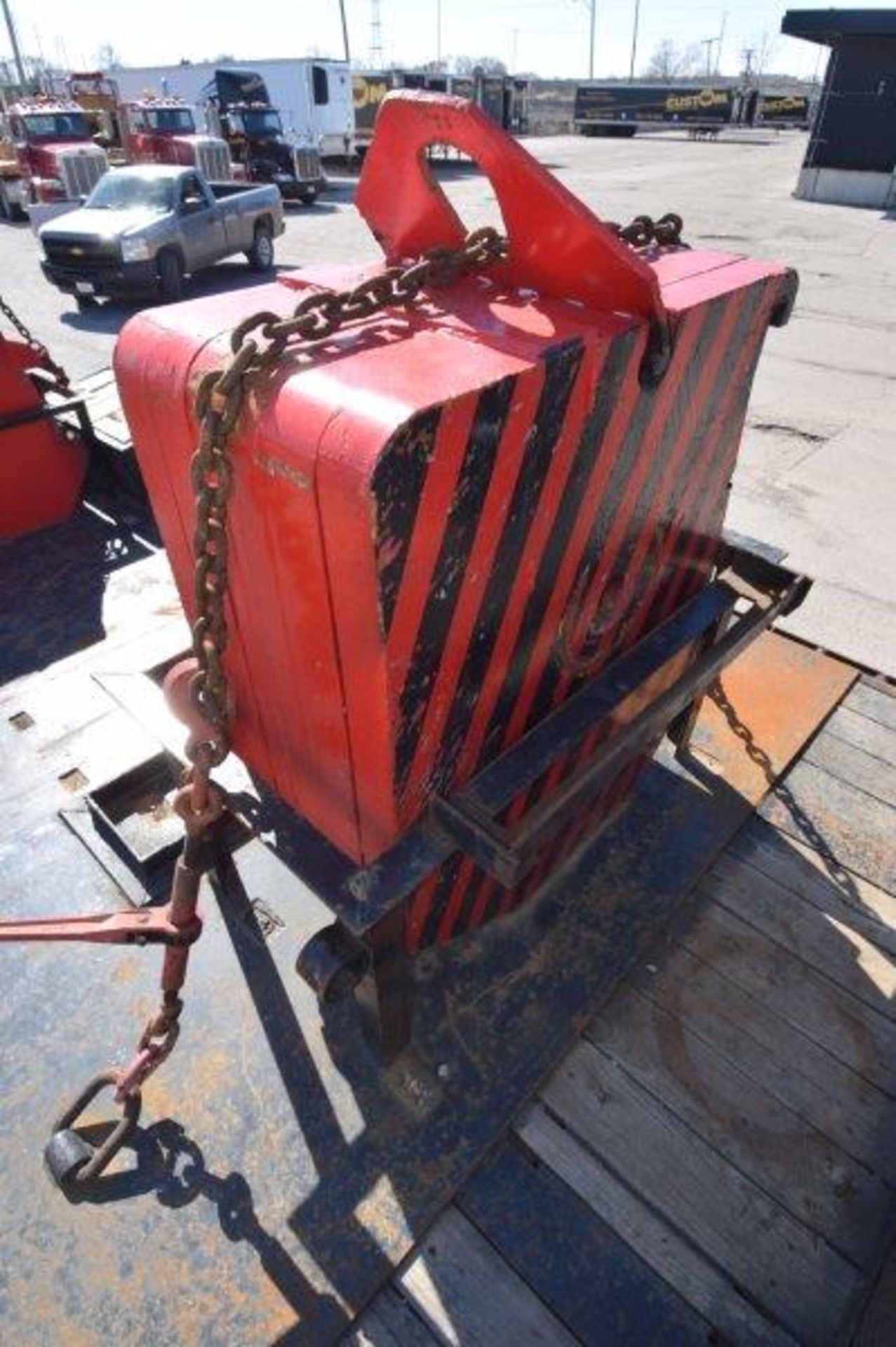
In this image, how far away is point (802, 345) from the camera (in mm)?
8328

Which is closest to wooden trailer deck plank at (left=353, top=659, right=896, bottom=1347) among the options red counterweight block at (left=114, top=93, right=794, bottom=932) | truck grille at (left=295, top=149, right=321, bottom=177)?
red counterweight block at (left=114, top=93, right=794, bottom=932)

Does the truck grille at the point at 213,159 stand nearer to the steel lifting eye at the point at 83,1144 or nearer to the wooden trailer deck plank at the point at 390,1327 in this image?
the steel lifting eye at the point at 83,1144

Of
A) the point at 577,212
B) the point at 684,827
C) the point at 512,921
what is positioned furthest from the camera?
the point at 684,827

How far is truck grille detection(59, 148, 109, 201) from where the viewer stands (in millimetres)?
14695

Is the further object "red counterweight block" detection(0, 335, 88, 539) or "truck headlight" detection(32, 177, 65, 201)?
"truck headlight" detection(32, 177, 65, 201)

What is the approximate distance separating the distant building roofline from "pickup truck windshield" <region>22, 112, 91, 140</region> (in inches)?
594

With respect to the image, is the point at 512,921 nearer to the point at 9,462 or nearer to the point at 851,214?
the point at 9,462

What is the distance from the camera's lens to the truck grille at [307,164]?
1909 centimetres

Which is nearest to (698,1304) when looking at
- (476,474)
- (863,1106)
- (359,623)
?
(863,1106)

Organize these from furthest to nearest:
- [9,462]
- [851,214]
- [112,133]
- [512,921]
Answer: [112,133], [851,214], [9,462], [512,921]

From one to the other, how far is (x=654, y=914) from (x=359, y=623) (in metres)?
1.64

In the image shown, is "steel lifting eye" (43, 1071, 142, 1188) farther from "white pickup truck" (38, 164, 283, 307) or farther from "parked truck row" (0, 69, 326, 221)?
"parked truck row" (0, 69, 326, 221)

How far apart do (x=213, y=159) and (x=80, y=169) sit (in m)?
2.93

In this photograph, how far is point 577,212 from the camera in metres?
1.49
